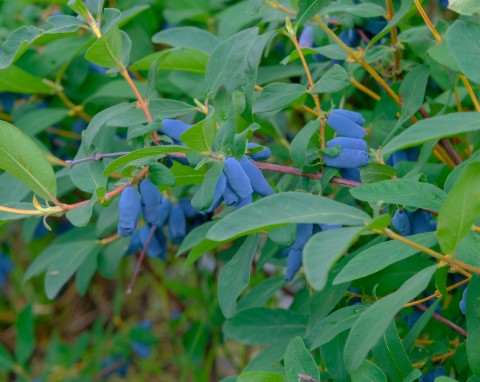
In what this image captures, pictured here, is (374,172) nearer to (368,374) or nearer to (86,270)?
(368,374)

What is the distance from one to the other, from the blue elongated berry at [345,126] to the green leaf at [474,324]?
22cm

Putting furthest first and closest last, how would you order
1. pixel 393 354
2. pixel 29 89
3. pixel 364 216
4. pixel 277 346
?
pixel 29 89
pixel 277 346
pixel 393 354
pixel 364 216

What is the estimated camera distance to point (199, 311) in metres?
2.27

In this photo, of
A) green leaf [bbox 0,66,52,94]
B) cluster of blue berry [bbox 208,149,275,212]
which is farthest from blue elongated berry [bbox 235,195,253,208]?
green leaf [bbox 0,66,52,94]

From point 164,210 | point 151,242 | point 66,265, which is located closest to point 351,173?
point 164,210

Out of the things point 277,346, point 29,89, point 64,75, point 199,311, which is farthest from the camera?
point 199,311

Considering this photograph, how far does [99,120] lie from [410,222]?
1.37 feet

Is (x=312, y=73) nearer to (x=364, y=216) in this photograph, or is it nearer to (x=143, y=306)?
(x=364, y=216)

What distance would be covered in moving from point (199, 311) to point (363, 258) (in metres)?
1.48

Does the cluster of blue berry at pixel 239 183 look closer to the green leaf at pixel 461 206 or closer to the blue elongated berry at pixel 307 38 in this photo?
the green leaf at pixel 461 206

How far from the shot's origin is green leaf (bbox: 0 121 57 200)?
0.93m

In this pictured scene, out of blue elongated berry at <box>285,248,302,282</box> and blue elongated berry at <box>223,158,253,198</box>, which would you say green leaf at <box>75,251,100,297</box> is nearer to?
blue elongated berry at <box>285,248,302,282</box>

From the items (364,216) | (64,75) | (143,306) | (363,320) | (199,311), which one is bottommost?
(143,306)

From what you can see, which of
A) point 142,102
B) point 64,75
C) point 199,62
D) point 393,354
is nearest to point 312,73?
point 199,62
